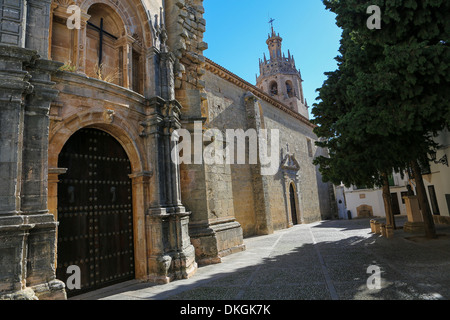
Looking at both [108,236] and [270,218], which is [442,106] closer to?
[108,236]

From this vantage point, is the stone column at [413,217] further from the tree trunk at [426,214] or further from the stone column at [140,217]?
the stone column at [140,217]

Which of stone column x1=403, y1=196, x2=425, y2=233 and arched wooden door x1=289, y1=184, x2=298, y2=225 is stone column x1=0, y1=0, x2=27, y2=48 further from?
arched wooden door x1=289, y1=184, x2=298, y2=225

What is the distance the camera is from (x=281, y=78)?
1284 inches

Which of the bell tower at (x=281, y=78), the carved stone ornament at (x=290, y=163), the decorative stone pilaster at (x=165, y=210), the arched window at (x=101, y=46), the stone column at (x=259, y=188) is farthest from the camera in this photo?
the bell tower at (x=281, y=78)

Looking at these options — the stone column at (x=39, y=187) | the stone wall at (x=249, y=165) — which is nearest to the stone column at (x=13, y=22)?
the stone column at (x=39, y=187)

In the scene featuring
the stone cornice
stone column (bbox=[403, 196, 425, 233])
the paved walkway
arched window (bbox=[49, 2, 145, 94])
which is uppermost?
the stone cornice

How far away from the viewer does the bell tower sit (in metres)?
32.3

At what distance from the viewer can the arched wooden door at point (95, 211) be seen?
4.34m

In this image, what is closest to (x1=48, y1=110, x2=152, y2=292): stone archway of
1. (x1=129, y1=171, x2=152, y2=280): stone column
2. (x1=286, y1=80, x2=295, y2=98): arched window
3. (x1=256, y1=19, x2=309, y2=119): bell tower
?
(x1=129, y1=171, x2=152, y2=280): stone column

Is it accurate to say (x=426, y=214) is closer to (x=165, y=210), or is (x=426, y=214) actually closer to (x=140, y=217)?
(x=165, y=210)

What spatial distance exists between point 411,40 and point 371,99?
1198 millimetres

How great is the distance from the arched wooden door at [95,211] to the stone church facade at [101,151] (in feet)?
0.06

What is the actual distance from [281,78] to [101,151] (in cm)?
3067

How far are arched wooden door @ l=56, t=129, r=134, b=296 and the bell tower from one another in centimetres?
2839
